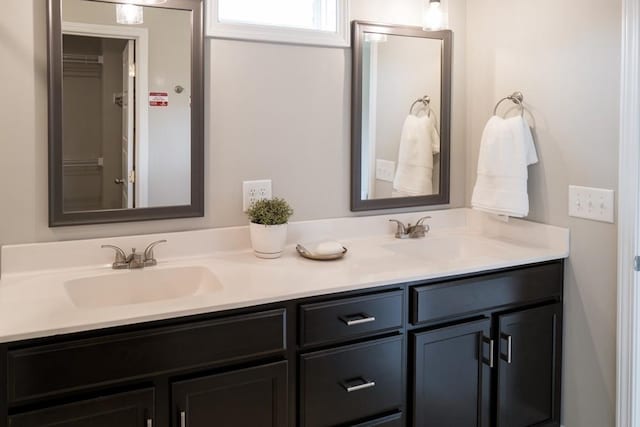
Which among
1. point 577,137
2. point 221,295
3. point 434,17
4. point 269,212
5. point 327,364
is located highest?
point 434,17

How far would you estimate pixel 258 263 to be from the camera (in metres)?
2.09

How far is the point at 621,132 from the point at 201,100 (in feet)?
5.09

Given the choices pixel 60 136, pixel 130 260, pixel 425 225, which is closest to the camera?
pixel 60 136

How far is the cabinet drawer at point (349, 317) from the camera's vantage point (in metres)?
1.78

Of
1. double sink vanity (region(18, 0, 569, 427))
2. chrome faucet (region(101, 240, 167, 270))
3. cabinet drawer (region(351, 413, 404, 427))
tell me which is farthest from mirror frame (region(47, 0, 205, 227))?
cabinet drawer (region(351, 413, 404, 427))

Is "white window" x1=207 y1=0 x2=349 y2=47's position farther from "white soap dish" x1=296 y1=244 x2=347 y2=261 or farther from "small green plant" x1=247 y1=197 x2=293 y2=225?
"white soap dish" x1=296 y1=244 x2=347 y2=261

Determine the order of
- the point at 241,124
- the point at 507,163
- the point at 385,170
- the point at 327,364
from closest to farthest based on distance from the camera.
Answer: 1. the point at 327,364
2. the point at 241,124
3. the point at 507,163
4. the point at 385,170

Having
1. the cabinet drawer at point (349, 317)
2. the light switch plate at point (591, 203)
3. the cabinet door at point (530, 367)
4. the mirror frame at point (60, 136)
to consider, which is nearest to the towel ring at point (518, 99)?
the light switch plate at point (591, 203)

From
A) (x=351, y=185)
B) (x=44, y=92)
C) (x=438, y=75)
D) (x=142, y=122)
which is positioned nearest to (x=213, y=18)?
(x=142, y=122)

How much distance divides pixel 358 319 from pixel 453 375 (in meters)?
0.49

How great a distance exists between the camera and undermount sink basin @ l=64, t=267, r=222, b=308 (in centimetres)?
191

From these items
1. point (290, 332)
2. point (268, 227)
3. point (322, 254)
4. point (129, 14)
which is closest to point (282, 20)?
point (129, 14)

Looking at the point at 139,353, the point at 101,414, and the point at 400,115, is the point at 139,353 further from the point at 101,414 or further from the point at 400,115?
the point at 400,115

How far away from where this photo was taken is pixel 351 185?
97.7 inches
